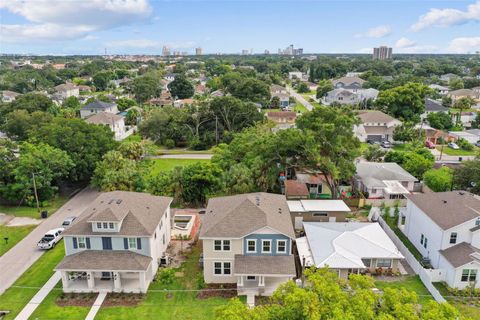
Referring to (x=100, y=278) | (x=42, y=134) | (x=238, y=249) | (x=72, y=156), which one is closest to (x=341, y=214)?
(x=238, y=249)

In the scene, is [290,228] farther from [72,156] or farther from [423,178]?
[72,156]

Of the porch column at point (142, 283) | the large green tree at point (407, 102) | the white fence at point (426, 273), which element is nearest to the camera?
the white fence at point (426, 273)

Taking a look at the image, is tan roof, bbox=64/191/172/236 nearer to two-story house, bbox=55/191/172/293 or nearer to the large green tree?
two-story house, bbox=55/191/172/293

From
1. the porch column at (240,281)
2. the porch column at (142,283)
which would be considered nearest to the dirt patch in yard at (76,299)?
the porch column at (142,283)

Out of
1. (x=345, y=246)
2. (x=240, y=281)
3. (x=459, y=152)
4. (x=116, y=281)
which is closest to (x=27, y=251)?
(x=116, y=281)

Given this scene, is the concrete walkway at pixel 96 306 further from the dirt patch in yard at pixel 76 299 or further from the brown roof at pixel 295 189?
the brown roof at pixel 295 189

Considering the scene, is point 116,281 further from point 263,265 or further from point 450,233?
point 450,233
